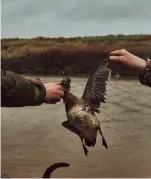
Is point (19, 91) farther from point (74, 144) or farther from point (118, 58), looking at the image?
point (74, 144)

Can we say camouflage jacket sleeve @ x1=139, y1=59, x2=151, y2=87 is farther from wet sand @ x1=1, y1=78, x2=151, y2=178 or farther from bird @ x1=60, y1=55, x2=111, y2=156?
wet sand @ x1=1, y1=78, x2=151, y2=178

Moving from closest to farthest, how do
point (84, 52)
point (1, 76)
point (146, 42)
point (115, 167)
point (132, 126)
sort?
point (1, 76)
point (115, 167)
point (132, 126)
point (146, 42)
point (84, 52)

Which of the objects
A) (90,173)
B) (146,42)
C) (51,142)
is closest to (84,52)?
(146,42)

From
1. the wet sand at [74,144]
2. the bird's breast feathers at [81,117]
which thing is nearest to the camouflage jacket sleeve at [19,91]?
the bird's breast feathers at [81,117]

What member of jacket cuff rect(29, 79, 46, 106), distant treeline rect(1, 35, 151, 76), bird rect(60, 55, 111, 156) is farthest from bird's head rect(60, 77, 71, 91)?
distant treeline rect(1, 35, 151, 76)

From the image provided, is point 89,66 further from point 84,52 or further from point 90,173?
point 90,173

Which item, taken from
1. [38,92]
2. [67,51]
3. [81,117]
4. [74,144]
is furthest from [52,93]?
[67,51]
